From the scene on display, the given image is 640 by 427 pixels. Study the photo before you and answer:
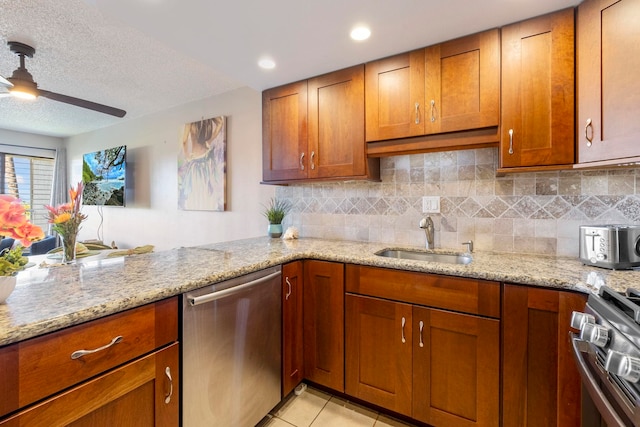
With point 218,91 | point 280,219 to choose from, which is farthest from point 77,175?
point 280,219

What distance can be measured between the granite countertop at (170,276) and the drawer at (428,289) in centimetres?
4

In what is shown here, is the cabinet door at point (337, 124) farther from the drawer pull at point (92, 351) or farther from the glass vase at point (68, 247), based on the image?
the glass vase at point (68, 247)

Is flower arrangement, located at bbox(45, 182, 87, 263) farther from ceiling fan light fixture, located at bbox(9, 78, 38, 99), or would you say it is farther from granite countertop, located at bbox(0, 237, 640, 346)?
ceiling fan light fixture, located at bbox(9, 78, 38, 99)

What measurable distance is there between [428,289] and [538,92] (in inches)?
44.6

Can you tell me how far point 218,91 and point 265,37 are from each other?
4.87ft

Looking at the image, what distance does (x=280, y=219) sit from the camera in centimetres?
242

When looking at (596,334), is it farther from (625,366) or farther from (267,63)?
(267,63)

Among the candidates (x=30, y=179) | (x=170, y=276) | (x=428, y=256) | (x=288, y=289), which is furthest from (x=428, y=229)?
(x=30, y=179)

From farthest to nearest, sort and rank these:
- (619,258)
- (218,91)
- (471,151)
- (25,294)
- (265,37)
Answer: (218,91), (471,151), (265,37), (619,258), (25,294)

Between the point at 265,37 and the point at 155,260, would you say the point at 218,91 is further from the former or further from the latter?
the point at 155,260

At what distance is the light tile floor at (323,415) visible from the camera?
1542 mm

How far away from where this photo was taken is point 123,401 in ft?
2.94

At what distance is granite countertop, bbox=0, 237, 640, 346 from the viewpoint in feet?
2.58

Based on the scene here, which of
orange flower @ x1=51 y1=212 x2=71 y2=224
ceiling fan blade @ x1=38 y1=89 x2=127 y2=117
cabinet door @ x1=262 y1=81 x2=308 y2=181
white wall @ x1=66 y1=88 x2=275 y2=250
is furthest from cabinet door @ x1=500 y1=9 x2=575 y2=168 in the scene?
ceiling fan blade @ x1=38 y1=89 x2=127 y2=117
